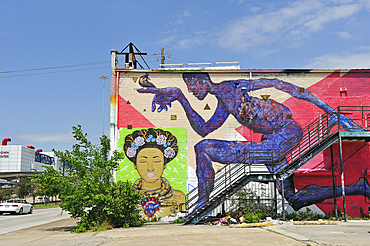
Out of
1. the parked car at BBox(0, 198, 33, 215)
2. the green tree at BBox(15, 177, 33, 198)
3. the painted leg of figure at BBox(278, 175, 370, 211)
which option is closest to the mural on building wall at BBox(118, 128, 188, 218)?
the painted leg of figure at BBox(278, 175, 370, 211)

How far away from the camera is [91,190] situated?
584 inches

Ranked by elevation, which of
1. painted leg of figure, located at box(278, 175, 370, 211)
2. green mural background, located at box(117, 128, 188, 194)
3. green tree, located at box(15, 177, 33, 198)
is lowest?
green tree, located at box(15, 177, 33, 198)

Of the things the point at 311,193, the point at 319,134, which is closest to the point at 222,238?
the point at 319,134

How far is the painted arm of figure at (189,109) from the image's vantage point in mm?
18578

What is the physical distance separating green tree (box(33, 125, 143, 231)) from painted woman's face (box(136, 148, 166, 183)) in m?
2.42

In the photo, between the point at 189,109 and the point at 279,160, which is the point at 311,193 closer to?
the point at 279,160

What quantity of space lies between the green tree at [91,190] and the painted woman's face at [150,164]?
2422 mm

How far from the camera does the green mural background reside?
59.5 feet

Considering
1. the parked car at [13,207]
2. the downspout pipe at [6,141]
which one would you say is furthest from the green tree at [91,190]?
the downspout pipe at [6,141]

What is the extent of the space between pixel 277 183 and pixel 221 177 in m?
2.91

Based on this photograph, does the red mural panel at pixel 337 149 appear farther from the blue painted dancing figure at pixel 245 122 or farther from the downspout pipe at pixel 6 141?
the downspout pipe at pixel 6 141

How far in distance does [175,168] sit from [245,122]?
4437 millimetres

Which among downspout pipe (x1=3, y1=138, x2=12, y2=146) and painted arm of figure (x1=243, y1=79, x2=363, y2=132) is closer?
painted arm of figure (x1=243, y1=79, x2=363, y2=132)

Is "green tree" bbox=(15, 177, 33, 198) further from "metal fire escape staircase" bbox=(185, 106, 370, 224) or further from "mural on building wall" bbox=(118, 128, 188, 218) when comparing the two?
"metal fire escape staircase" bbox=(185, 106, 370, 224)
